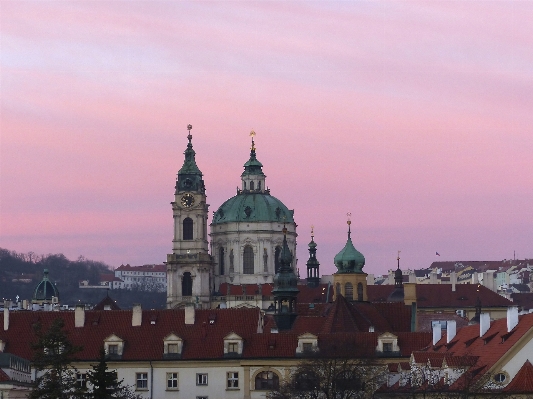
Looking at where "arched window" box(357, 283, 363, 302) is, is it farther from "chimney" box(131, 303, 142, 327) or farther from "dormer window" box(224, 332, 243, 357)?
"dormer window" box(224, 332, 243, 357)

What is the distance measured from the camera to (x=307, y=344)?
380 feet

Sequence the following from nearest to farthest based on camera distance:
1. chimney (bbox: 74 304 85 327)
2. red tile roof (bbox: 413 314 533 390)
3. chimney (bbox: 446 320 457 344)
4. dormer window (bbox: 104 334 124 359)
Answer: red tile roof (bbox: 413 314 533 390)
chimney (bbox: 446 320 457 344)
dormer window (bbox: 104 334 124 359)
chimney (bbox: 74 304 85 327)

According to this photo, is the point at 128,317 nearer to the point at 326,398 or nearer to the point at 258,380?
the point at 258,380

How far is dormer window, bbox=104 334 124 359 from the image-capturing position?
117438 mm

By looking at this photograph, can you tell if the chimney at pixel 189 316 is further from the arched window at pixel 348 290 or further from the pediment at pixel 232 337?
the arched window at pixel 348 290

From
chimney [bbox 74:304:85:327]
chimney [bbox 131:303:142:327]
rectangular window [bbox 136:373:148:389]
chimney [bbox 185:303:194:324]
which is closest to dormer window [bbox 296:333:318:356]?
chimney [bbox 185:303:194:324]

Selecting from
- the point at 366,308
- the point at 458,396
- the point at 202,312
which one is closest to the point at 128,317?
the point at 202,312

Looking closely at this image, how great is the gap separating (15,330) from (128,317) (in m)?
7.31

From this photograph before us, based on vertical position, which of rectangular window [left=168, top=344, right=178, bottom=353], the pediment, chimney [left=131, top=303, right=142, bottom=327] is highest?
chimney [left=131, top=303, right=142, bottom=327]

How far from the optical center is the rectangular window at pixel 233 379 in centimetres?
11556

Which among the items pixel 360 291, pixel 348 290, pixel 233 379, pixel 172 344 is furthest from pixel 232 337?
pixel 360 291

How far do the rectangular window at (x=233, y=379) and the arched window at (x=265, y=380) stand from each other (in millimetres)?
1202

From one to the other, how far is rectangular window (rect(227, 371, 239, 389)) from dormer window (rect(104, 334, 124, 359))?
710 cm

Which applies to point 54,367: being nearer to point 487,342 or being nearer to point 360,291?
point 487,342
